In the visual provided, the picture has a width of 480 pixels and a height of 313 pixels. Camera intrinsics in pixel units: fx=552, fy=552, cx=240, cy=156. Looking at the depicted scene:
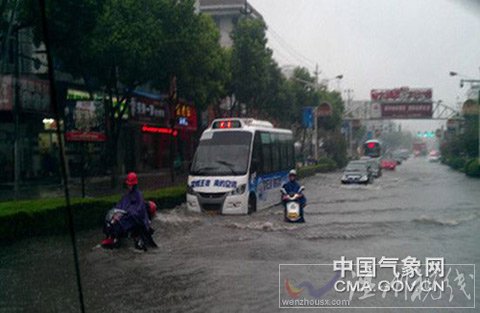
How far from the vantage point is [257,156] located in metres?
18.2

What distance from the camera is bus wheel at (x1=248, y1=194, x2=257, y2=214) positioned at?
1711 cm

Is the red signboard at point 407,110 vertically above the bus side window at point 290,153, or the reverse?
the red signboard at point 407,110

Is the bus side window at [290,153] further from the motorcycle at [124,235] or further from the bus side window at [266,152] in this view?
the motorcycle at [124,235]

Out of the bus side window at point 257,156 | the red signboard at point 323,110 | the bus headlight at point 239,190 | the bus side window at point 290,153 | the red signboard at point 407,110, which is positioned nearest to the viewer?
the bus headlight at point 239,190

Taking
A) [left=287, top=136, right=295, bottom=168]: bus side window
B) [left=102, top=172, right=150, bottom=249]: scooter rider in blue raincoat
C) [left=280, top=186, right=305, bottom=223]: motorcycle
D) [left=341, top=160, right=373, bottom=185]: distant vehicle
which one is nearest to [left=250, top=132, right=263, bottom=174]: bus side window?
[left=280, top=186, right=305, bottom=223]: motorcycle

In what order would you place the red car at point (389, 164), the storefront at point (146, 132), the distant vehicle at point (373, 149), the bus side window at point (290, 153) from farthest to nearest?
the distant vehicle at point (373, 149)
the red car at point (389, 164)
the storefront at point (146, 132)
the bus side window at point (290, 153)

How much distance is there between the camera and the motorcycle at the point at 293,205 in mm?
15203

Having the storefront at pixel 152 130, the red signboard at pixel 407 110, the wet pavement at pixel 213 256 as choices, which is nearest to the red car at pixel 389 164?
the red signboard at pixel 407 110

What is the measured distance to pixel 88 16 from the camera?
18297 millimetres

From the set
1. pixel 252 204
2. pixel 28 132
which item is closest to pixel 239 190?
pixel 252 204

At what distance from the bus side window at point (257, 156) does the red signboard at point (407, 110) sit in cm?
5306

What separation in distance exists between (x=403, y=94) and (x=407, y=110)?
6.68 ft

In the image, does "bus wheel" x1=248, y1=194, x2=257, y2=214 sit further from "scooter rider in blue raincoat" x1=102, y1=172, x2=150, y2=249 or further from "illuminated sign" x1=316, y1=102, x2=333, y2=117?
"illuminated sign" x1=316, y1=102, x2=333, y2=117

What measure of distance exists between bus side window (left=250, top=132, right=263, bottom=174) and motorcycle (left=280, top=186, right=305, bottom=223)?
2192 mm
